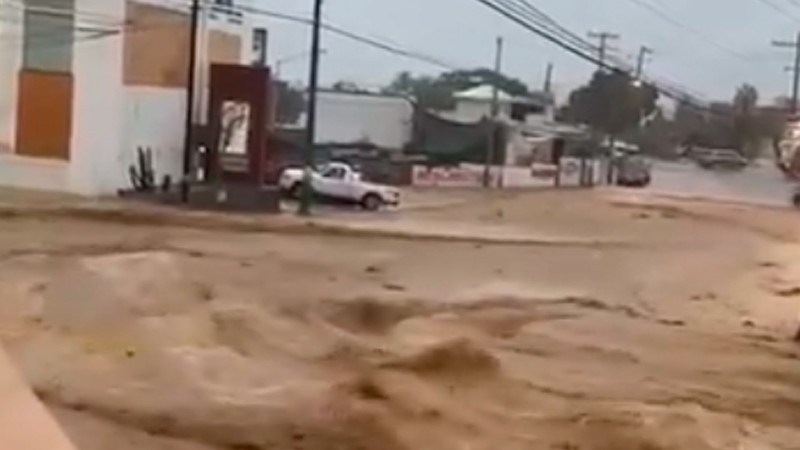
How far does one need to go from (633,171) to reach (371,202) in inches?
190

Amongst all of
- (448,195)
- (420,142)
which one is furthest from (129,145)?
(420,142)

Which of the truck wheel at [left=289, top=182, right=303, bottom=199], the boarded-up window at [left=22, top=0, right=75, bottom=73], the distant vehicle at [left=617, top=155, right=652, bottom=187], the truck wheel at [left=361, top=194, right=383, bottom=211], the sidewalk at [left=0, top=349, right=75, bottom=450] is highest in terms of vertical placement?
the boarded-up window at [left=22, top=0, right=75, bottom=73]

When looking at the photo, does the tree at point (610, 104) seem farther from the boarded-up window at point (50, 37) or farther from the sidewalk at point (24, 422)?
the sidewalk at point (24, 422)

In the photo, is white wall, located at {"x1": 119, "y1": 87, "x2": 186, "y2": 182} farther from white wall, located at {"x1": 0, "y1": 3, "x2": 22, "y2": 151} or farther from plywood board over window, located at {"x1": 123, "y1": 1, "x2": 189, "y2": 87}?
white wall, located at {"x1": 0, "y1": 3, "x2": 22, "y2": 151}

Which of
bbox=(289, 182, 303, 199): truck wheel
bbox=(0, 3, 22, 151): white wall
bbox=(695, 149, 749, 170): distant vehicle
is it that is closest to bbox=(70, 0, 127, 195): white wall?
bbox=(0, 3, 22, 151): white wall

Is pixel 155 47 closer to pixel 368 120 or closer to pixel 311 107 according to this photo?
pixel 311 107

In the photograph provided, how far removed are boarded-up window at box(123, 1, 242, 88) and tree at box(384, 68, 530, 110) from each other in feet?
8.95

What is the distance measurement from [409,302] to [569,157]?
1242cm

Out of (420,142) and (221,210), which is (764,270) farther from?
(420,142)

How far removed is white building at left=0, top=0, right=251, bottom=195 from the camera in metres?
12.6

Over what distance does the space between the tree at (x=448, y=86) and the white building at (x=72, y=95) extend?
142 inches

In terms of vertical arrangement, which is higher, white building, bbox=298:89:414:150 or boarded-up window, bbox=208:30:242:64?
boarded-up window, bbox=208:30:242:64

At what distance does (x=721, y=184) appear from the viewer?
47.0 ft

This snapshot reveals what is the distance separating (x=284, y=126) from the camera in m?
14.8
